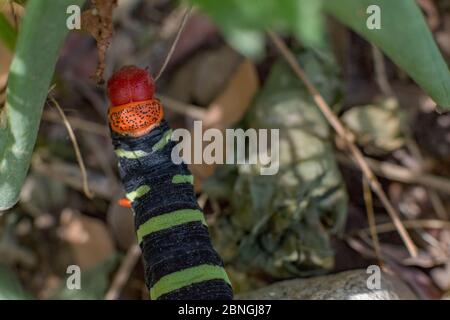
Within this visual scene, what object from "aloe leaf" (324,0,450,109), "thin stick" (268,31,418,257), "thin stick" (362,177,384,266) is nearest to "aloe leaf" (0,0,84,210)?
"aloe leaf" (324,0,450,109)

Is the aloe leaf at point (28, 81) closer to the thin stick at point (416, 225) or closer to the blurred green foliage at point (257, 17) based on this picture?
the blurred green foliage at point (257, 17)

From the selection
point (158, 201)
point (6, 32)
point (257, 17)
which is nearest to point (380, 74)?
point (158, 201)

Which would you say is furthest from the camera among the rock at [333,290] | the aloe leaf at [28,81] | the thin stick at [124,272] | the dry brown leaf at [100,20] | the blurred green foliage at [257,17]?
the thin stick at [124,272]

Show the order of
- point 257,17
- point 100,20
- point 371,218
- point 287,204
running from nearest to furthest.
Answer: point 257,17
point 100,20
point 287,204
point 371,218

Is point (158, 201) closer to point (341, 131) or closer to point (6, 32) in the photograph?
point (6, 32)

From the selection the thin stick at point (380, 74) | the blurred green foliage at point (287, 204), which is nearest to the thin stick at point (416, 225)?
the blurred green foliage at point (287, 204)

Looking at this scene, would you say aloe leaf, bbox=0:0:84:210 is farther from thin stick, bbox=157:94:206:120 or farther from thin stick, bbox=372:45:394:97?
thin stick, bbox=372:45:394:97
